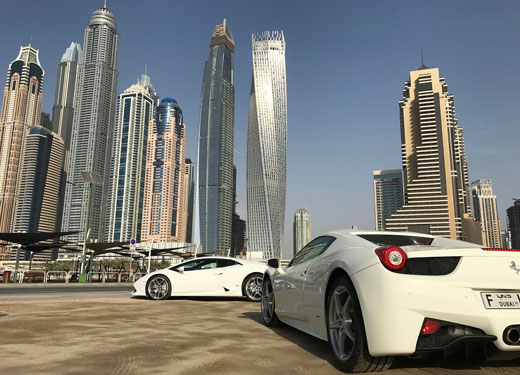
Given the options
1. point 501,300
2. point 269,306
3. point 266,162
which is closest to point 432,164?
point 266,162

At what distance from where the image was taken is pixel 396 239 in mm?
3820

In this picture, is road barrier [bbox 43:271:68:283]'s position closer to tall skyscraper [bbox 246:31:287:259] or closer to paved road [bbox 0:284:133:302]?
paved road [bbox 0:284:133:302]

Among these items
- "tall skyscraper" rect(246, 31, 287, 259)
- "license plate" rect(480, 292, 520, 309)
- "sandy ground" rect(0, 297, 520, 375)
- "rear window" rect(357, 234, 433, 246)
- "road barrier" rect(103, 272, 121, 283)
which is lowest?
"road barrier" rect(103, 272, 121, 283)

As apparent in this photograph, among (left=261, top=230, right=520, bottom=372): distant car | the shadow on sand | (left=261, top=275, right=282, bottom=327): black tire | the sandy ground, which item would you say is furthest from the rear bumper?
(left=261, top=275, right=282, bottom=327): black tire

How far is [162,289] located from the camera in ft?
32.3

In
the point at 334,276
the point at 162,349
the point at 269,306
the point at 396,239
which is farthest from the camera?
the point at 269,306

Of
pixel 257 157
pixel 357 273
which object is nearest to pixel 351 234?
pixel 357 273

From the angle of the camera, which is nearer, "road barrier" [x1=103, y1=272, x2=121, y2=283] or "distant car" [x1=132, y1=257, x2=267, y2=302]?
"distant car" [x1=132, y1=257, x2=267, y2=302]

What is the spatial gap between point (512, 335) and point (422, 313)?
1.96 feet

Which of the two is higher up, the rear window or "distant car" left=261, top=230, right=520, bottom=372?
the rear window

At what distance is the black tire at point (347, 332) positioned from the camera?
276 centimetres

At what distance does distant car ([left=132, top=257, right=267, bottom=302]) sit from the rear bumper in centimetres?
715

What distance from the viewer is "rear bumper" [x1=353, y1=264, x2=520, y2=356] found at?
99.6 inches

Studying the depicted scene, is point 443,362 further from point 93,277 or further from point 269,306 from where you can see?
point 93,277
